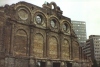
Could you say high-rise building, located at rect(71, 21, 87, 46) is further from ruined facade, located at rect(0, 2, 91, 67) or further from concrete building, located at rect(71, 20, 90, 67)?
ruined facade, located at rect(0, 2, 91, 67)

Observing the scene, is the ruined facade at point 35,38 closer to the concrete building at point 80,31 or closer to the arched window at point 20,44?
the arched window at point 20,44

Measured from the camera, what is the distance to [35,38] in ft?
83.1

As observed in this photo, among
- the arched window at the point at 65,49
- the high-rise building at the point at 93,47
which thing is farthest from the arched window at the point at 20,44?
the high-rise building at the point at 93,47

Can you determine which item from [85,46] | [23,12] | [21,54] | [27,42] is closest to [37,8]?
[23,12]

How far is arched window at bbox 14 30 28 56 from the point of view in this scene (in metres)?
22.9

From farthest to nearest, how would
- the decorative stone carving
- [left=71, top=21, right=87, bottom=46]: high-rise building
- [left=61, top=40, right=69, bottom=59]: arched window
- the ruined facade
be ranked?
[left=71, top=21, right=87, bottom=46]: high-rise building < [left=61, top=40, right=69, bottom=59]: arched window < the decorative stone carving < the ruined facade

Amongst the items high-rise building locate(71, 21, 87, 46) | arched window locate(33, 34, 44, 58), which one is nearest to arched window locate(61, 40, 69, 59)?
arched window locate(33, 34, 44, 58)

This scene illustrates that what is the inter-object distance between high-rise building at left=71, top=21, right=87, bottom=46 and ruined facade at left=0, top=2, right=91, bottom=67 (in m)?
71.4

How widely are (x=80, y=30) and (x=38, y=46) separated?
79.8 metres

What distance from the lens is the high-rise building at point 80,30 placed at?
334ft

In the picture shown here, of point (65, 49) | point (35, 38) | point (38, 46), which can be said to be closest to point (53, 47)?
point (65, 49)

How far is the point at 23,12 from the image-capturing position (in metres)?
24.6

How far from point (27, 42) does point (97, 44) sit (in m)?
80.3

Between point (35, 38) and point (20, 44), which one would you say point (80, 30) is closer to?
point (35, 38)
